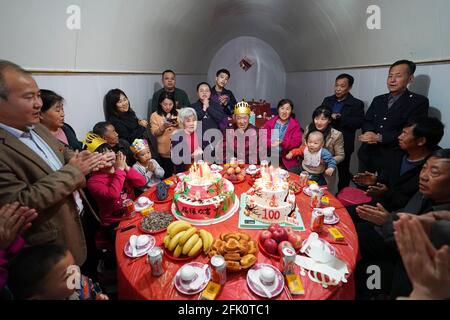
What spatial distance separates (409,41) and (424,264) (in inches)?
151

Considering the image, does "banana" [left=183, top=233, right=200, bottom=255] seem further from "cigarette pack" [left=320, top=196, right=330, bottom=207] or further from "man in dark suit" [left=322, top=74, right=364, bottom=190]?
"man in dark suit" [left=322, top=74, right=364, bottom=190]

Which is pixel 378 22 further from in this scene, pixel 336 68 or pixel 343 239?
pixel 343 239

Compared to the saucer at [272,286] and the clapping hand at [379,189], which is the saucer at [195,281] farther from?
the clapping hand at [379,189]

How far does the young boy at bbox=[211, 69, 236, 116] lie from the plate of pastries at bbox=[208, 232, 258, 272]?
413 cm

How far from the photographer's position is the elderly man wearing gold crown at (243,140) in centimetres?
397

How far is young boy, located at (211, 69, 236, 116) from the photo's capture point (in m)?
5.39

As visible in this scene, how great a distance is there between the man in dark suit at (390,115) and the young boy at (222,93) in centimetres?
316

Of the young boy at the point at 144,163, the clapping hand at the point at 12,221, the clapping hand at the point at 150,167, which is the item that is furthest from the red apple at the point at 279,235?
the clapping hand at the point at 150,167

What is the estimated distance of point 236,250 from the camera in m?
1.71

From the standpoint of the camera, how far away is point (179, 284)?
1563 mm

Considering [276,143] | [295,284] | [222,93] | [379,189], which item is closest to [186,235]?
[295,284]

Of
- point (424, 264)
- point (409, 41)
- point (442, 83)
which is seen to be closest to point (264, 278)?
point (424, 264)

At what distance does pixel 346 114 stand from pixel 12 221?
4.75 m

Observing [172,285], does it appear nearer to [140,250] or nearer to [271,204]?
[140,250]
